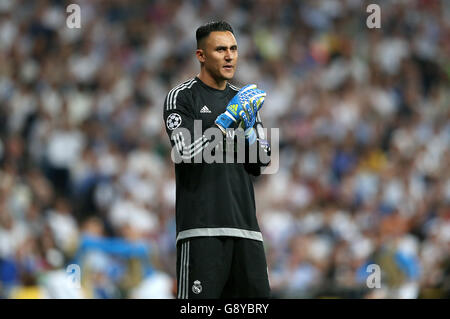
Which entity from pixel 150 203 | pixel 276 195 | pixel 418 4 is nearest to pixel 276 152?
pixel 276 195

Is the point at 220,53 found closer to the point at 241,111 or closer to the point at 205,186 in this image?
the point at 241,111

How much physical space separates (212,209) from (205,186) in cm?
15

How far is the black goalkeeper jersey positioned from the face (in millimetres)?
237

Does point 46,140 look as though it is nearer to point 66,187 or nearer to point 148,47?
point 66,187

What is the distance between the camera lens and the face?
18.5 ft

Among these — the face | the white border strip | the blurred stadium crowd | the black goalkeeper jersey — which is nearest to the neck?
the face

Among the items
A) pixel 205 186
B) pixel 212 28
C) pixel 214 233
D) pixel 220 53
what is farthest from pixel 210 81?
pixel 214 233

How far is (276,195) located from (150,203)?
193 centimetres

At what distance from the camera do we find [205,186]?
214 inches

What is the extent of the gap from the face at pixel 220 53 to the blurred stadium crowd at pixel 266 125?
14.2ft

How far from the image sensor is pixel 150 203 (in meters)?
12.9

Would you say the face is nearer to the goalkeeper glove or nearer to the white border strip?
the goalkeeper glove

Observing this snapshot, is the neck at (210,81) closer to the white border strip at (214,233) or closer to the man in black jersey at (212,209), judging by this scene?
the man in black jersey at (212,209)

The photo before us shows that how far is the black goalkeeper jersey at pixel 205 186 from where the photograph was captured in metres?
5.38
